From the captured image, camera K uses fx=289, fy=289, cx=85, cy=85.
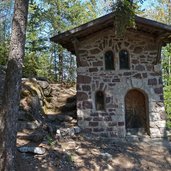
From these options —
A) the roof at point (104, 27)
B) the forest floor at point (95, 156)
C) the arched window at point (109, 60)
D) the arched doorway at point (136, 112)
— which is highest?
the roof at point (104, 27)

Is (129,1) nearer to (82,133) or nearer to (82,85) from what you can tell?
(82,85)

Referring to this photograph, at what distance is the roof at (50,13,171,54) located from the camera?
377 inches

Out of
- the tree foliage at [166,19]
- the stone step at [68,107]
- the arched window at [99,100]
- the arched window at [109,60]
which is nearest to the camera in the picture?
the arched window at [99,100]

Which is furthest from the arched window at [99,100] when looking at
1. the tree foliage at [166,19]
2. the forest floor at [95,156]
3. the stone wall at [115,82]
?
the tree foliage at [166,19]

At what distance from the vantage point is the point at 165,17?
63.7 feet

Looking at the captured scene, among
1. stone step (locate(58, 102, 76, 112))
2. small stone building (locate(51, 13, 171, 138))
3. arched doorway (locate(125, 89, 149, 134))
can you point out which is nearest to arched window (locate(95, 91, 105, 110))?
small stone building (locate(51, 13, 171, 138))

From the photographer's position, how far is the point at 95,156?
808 cm

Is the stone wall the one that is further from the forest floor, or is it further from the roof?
the forest floor

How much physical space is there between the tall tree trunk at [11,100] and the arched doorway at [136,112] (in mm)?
5095

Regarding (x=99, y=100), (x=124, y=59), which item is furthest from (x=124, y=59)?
(x=99, y=100)

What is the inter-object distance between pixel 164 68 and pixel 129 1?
13.9m

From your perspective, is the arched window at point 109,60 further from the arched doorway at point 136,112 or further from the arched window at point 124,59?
the arched doorway at point 136,112

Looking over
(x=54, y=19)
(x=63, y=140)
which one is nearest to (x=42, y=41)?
(x=54, y=19)

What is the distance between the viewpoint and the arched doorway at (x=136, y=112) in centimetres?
1038
